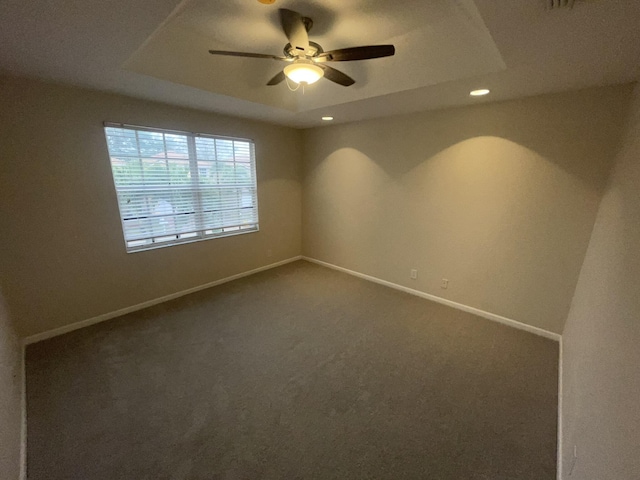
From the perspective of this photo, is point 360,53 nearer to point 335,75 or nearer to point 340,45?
point 335,75

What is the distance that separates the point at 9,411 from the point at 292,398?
5.13 feet

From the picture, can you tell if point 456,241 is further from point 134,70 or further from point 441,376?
point 134,70

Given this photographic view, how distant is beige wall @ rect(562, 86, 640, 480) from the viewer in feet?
2.90

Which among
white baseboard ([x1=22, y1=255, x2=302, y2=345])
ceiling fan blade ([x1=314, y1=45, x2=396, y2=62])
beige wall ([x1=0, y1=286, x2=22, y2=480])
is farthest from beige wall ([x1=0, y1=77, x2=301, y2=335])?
ceiling fan blade ([x1=314, y1=45, x2=396, y2=62])

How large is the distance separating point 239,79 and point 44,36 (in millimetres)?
1369

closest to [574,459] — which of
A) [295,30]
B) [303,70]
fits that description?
[303,70]

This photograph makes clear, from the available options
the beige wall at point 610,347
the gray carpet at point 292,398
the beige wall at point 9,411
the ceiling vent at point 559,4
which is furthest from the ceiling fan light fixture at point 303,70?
the beige wall at point 9,411

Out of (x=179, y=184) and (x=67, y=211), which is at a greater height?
(x=179, y=184)

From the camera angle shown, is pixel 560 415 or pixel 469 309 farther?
pixel 469 309

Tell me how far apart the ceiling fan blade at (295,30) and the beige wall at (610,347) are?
201 cm

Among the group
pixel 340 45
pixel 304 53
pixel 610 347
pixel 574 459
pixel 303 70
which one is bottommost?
pixel 574 459

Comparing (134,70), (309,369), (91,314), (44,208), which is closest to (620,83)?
(309,369)

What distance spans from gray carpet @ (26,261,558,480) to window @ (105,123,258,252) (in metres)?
1.05

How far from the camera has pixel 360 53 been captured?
1.63 metres
